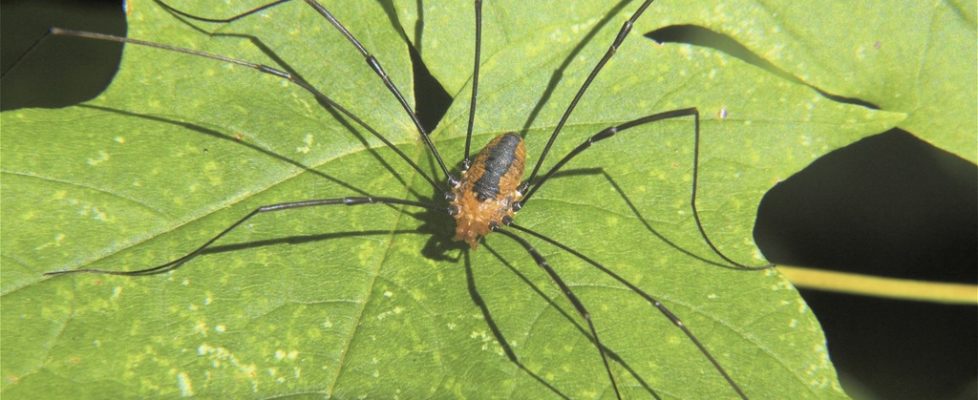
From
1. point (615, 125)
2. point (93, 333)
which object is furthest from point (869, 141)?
point (93, 333)

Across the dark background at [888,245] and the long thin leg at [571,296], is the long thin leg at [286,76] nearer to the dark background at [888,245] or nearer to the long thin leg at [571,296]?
the long thin leg at [571,296]

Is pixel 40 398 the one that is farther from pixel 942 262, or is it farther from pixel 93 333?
pixel 942 262

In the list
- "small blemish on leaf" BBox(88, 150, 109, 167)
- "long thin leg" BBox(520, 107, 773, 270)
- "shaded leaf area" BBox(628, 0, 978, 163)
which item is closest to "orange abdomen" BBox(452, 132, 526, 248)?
"long thin leg" BBox(520, 107, 773, 270)

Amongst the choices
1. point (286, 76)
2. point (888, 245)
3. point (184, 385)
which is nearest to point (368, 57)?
point (286, 76)

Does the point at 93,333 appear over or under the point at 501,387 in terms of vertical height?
over

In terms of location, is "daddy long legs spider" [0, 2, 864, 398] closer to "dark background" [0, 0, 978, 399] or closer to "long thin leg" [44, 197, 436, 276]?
"long thin leg" [44, 197, 436, 276]

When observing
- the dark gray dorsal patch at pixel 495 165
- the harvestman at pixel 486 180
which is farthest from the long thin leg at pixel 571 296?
the dark gray dorsal patch at pixel 495 165

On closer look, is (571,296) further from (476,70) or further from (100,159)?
(100,159)

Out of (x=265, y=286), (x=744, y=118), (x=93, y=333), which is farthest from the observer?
(x=744, y=118)
